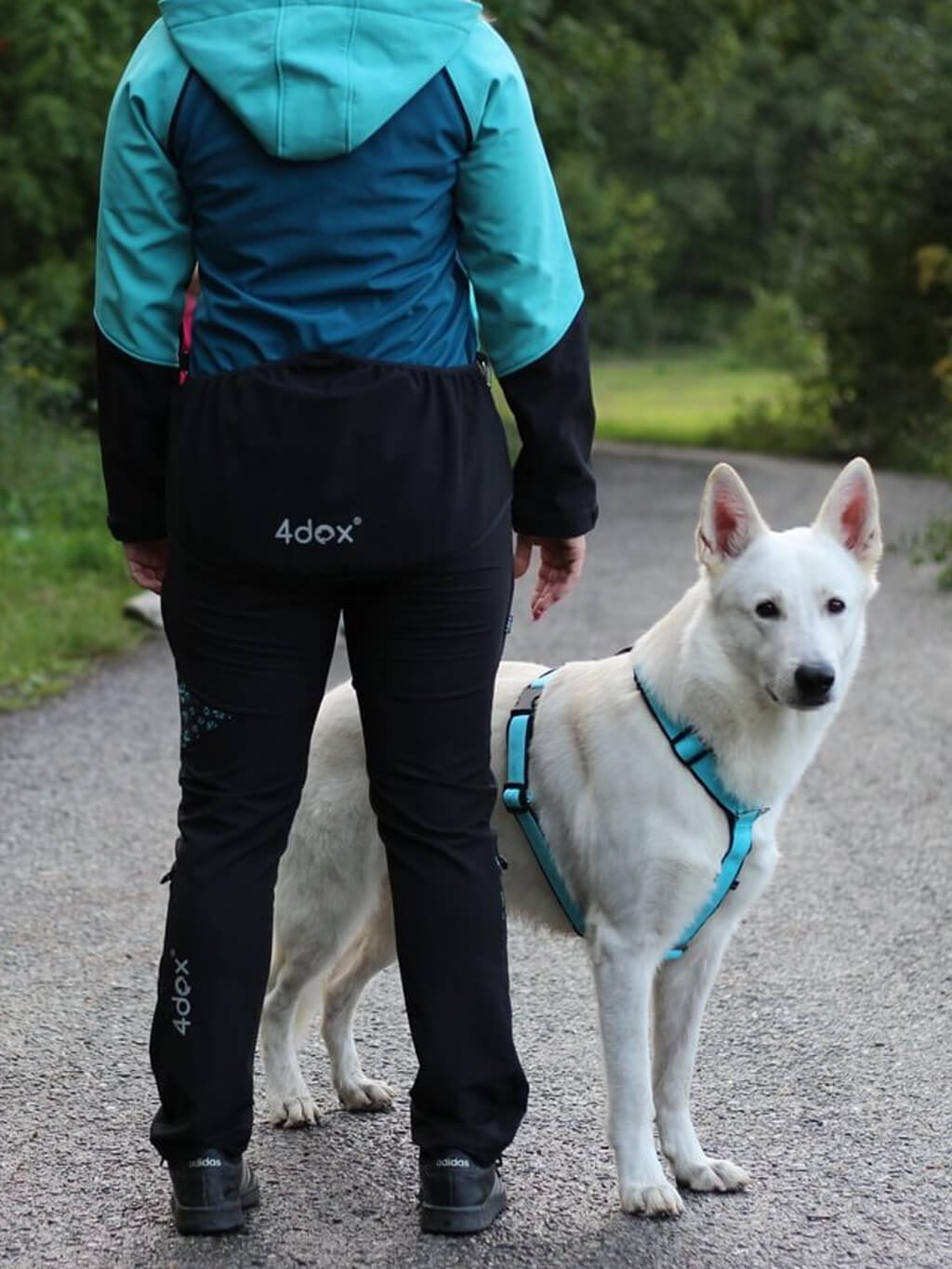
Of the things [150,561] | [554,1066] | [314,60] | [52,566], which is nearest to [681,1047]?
[554,1066]

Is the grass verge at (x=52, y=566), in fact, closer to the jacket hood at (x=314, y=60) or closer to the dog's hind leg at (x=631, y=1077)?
the dog's hind leg at (x=631, y=1077)

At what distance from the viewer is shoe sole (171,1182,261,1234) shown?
3293 millimetres

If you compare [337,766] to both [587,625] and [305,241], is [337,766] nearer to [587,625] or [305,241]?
[305,241]

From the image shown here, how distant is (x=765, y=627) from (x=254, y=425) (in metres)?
1.08

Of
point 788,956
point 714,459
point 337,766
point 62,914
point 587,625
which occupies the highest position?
point 337,766

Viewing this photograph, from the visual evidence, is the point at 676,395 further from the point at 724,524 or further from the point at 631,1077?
the point at 631,1077

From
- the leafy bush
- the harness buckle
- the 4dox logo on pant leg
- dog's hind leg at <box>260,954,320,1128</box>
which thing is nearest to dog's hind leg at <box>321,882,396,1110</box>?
dog's hind leg at <box>260,954,320,1128</box>

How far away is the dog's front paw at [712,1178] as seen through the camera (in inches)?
142

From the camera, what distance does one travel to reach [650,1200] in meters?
3.45

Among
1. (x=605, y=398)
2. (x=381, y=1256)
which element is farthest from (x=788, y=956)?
(x=605, y=398)

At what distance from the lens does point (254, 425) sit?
309cm

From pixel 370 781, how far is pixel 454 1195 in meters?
0.74

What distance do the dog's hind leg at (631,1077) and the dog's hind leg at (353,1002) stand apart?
2.17 ft

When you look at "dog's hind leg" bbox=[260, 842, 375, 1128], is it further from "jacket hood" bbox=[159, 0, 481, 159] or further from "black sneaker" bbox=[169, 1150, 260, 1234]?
"jacket hood" bbox=[159, 0, 481, 159]
